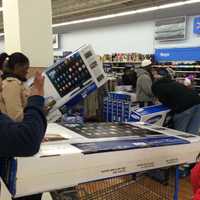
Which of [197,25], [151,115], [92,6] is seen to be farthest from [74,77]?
[197,25]

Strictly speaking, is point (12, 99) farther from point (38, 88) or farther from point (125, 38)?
point (125, 38)

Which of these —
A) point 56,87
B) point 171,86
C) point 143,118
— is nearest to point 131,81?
point 171,86

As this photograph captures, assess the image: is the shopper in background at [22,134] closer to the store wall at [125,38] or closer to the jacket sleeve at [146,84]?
the jacket sleeve at [146,84]

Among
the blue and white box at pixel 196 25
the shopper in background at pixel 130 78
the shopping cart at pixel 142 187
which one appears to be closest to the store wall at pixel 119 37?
the blue and white box at pixel 196 25

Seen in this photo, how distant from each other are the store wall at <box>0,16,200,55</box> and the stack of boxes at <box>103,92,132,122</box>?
4519mm

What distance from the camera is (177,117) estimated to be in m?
4.13

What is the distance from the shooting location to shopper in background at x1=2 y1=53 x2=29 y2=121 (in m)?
2.47

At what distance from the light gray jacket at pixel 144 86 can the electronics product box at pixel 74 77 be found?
163 inches

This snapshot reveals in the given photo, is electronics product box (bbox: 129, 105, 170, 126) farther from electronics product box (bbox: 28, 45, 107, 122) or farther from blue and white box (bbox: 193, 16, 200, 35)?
blue and white box (bbox: 193, 16, 200, 35)

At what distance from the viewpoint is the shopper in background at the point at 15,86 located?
2.47 metres

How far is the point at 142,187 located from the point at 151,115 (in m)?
1.89

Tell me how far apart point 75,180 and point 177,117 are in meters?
3.08

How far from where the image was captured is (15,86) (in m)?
2.48

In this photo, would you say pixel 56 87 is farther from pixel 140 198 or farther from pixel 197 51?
pixel 197 51
